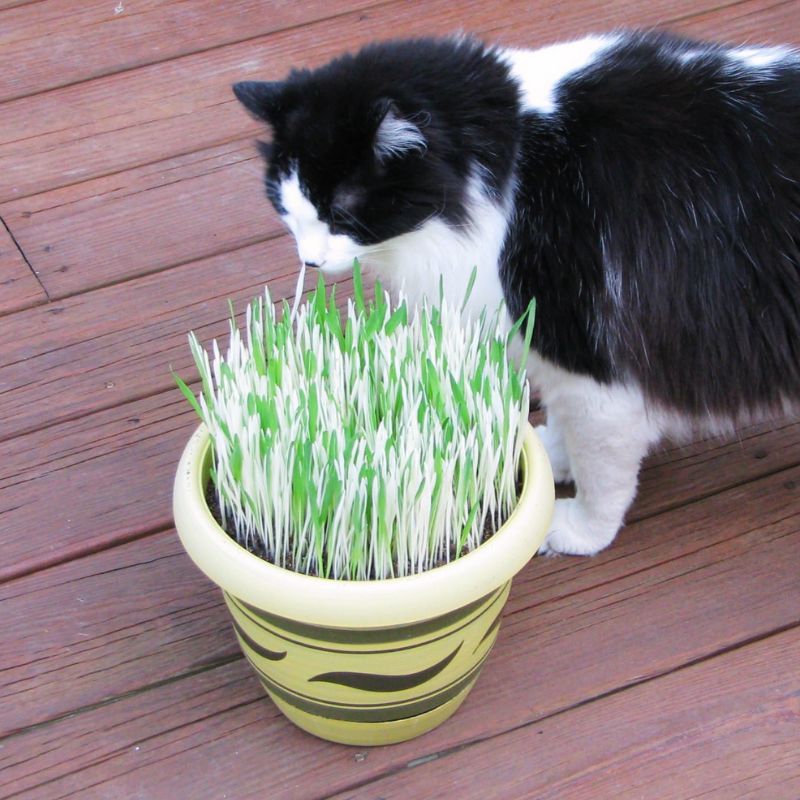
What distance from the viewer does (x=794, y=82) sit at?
44.4 inches

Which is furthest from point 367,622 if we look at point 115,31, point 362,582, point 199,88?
point 115,31

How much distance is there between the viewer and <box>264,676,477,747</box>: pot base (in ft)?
3.54

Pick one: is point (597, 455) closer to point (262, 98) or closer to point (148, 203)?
point (262, 98)

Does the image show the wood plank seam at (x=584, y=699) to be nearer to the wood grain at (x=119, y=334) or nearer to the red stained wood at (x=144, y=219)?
the wood grain at (x=119, y=334)

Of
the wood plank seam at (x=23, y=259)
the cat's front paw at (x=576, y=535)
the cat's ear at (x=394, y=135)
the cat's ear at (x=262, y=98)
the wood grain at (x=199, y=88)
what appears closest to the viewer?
the cat's ear at (x=394, y=135)

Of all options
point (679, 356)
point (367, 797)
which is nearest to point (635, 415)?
point (679, 356)

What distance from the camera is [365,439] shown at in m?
0.97

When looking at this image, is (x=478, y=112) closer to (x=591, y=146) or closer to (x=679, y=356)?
(x=591, y=146)

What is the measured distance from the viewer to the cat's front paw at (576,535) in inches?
50.8

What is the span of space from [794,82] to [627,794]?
741 millimetres

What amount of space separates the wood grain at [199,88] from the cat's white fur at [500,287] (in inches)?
31.8

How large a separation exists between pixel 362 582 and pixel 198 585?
42cm

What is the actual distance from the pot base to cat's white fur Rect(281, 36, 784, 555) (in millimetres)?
290

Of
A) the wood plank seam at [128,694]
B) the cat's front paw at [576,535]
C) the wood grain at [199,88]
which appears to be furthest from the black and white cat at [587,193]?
the wood grain at [199,88]
